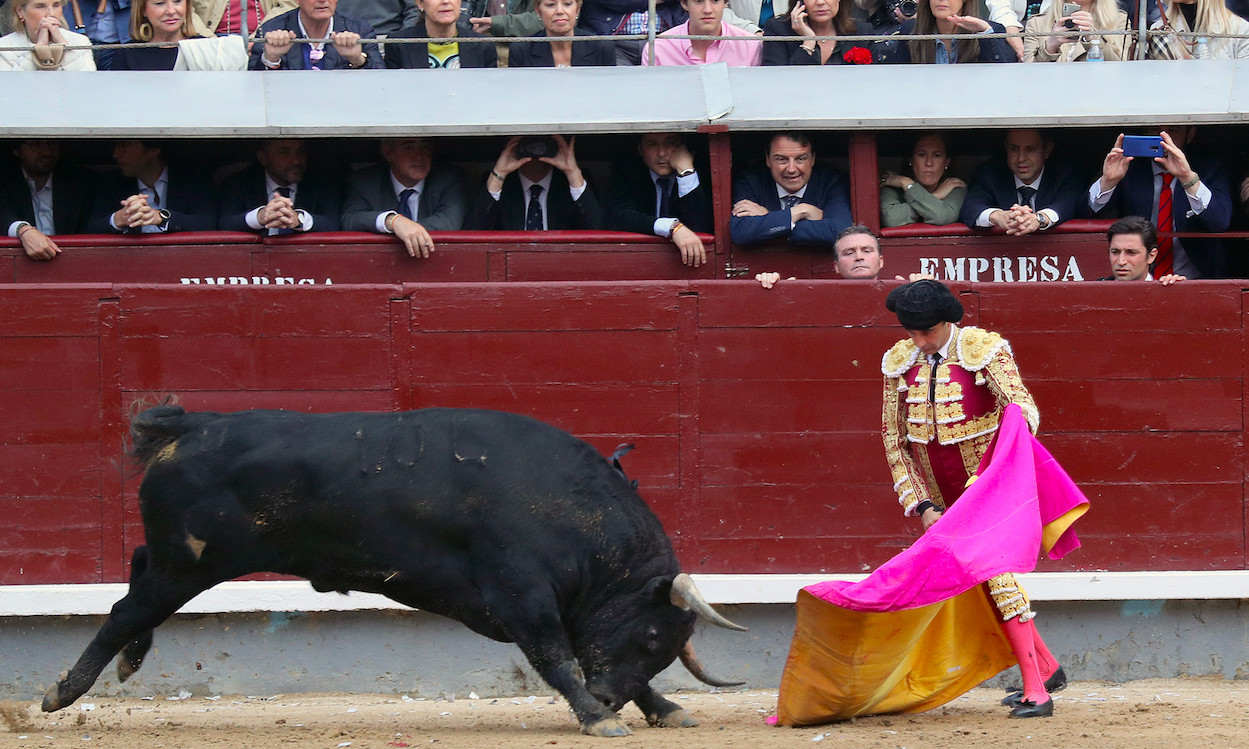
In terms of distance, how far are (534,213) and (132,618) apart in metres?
2.54

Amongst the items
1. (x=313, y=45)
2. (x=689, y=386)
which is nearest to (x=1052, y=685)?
(x=689, y=386)

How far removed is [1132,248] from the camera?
5445mm

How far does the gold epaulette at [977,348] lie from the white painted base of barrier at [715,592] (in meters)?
1.40

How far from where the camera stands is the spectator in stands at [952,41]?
6086 millimetres

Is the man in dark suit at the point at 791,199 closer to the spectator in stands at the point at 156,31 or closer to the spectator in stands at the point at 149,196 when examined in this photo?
the spectator in stands at the point at 149,196

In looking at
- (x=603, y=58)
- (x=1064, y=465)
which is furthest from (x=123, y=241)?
(x=1064, y=465)

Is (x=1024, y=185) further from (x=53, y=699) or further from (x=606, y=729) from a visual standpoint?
(x=53, y=699)

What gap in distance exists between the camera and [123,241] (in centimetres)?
602

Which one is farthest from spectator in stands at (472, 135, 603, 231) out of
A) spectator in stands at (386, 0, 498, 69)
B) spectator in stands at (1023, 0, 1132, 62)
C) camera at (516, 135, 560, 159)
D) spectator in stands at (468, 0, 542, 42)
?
spectator in stands at (1023, 0, 1132, 62)

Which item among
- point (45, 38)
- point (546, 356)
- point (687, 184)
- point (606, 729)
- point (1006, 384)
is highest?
point (45, 38)

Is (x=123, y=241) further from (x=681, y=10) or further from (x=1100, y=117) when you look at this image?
(x=1100, y=117)

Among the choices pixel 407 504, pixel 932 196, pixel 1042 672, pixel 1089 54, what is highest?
pixel 1089 54

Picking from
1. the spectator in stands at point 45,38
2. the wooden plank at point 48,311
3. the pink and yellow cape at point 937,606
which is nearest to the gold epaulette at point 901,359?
the pink and yellow cape at point 937,606

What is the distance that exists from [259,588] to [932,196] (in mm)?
3066
